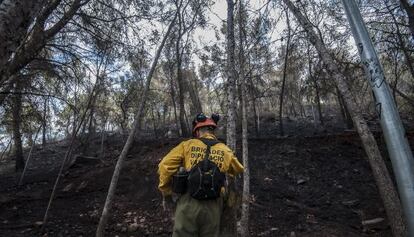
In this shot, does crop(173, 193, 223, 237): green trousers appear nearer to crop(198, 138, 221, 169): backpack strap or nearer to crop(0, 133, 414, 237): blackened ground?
crop(198, 138, 221, 169): backpack strap

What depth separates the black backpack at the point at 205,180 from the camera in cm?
359

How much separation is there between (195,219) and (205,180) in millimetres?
441

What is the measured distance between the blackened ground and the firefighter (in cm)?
574

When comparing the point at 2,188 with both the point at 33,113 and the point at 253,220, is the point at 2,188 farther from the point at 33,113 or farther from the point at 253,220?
the point at 253,220

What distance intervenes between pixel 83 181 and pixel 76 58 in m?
7.65

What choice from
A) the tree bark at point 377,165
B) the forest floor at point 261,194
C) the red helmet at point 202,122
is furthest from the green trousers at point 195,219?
the forest floor at point 261,194

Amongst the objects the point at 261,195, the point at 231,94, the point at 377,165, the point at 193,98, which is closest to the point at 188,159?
the point at 377,165

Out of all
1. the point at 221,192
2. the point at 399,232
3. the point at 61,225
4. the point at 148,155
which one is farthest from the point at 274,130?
the point at 221,192

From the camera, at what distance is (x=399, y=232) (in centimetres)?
515

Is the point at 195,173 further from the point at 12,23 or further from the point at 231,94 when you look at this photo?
the point at 231,94

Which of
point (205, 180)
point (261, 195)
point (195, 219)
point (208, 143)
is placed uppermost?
point (208, 143)

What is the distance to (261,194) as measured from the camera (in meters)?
11.7

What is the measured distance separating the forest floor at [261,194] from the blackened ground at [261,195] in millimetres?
25

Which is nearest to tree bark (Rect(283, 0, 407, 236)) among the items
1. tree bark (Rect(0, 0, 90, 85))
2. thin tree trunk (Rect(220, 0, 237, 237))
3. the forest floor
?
thin tree trunk (Rect(220, 0, 237, 237))
